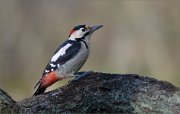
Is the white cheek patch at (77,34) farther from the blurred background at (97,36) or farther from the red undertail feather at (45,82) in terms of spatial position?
the blurred background at (97,36)

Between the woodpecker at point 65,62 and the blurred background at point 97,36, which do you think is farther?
the blurred background at point 97,36

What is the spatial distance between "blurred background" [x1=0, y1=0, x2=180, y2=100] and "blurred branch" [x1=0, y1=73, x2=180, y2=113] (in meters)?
6.05

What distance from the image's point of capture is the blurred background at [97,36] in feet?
39.4

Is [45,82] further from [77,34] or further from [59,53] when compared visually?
[77,34]

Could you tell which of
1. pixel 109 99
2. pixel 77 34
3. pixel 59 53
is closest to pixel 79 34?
pixel 77 34

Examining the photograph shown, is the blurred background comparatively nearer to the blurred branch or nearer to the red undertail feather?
the red undertail feather

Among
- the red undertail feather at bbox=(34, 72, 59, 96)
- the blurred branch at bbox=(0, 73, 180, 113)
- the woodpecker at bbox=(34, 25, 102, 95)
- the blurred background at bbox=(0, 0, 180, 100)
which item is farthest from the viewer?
the blurred background at bbox=(0, 0, 180, 100)

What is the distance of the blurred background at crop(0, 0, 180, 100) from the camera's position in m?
12.0

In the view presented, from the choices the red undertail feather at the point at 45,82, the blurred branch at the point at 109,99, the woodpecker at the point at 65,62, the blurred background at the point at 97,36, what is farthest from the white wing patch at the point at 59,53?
the blurred background at the point at 97,36

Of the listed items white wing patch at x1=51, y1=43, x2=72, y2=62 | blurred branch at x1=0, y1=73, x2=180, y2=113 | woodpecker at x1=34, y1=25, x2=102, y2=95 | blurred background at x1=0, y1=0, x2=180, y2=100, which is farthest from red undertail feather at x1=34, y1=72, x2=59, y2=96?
blurred background at x1=0, y1=0, x2=180, y2=100

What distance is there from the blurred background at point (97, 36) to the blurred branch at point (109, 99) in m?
6.05

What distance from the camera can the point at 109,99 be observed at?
5.08 m

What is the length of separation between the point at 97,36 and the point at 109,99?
804 centimetres

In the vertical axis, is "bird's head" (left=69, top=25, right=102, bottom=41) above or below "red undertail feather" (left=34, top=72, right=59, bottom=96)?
above
